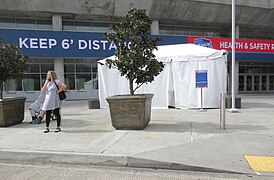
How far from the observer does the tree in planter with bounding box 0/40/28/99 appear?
7027 millimetres

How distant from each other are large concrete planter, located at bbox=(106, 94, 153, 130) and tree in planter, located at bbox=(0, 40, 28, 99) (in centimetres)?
348

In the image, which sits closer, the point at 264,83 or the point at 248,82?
the point at 248,82

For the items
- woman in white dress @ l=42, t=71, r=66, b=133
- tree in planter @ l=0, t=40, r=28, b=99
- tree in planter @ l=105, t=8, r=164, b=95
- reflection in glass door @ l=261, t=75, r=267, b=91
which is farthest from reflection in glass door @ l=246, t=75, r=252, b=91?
tree in planter @ l=0, t=40, r=28, b=99

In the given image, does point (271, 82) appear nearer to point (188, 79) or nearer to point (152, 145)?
point (188, 79)

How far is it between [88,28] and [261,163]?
56.9ft

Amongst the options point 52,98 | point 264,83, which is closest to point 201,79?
point 52,98

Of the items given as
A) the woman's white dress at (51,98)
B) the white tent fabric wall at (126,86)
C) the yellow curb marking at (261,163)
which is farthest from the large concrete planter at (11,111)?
→ the yellow curb marking at (261,163)

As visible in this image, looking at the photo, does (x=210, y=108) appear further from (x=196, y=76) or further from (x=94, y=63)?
(x=94, y=63)

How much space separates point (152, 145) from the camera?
497 centimetres

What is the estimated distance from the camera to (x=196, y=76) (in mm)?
9656

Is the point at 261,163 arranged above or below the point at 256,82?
below

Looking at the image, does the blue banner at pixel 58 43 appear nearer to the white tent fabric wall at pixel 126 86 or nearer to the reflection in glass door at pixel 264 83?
the white tent fabric wall at pixel 126 86

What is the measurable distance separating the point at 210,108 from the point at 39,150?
27.0ft

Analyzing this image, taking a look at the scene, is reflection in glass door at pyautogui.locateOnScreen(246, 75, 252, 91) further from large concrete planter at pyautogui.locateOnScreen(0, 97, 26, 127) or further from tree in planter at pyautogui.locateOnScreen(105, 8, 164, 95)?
large concrete planter at pyautogui.locateOnScreen(0, 97, 26, 127)
